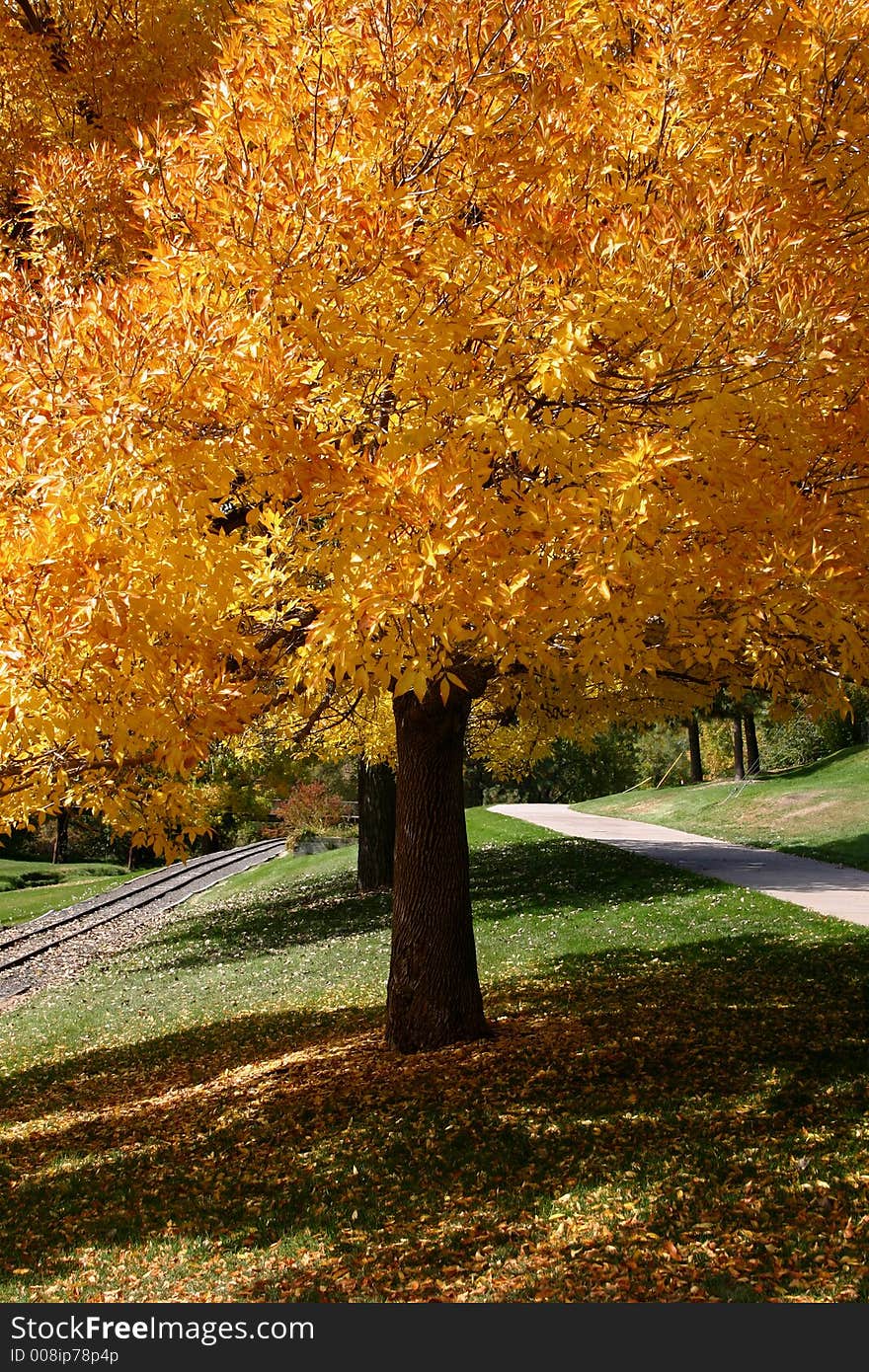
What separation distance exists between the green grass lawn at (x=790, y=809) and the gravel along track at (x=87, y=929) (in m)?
12.8

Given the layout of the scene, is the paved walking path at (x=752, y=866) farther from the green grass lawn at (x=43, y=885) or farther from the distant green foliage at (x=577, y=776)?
the distant green foliage at (x=577, y=776)

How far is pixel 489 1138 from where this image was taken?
646 cm

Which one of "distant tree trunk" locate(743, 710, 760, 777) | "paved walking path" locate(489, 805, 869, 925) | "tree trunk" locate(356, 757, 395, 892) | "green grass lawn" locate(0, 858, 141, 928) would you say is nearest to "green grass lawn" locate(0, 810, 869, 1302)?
"paved walking path" locate(489, 805, 869, 925)

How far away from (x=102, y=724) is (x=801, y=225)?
13.1ft

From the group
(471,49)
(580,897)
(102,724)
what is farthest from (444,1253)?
(580,897)

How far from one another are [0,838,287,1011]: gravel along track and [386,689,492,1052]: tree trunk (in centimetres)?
1010

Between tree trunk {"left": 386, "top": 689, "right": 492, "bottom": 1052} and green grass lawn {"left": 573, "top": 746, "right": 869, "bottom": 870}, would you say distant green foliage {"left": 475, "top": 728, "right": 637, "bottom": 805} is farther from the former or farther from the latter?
tree trunk {"left": 386, "top": 689, "right": 492, "bottom": 1052}

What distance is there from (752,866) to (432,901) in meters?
11.1

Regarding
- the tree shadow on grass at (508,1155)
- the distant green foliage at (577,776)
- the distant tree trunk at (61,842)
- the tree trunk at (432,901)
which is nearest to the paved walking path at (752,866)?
the tree shadow on grass at (508,1155)

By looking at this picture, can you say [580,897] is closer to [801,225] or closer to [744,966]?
[744,966]

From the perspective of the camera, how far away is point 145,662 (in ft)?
15.6

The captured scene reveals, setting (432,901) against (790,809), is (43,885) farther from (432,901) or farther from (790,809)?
(432,901)

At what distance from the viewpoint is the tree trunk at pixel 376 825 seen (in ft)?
65.1

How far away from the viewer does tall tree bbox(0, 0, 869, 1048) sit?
4.41 metres
